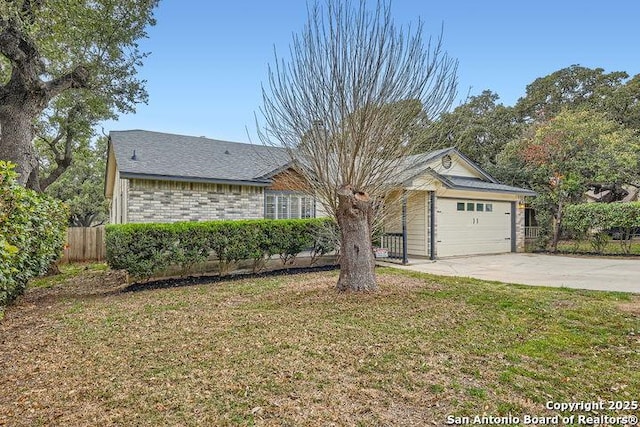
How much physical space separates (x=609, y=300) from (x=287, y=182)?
7.01 meters

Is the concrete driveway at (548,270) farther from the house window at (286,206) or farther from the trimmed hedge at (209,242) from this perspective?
the house window at (286,206)

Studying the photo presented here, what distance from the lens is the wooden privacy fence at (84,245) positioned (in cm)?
1428

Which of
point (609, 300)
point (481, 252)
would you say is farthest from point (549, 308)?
point (481, 252)

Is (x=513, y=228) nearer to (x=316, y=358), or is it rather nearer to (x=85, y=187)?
(x=316, y=358)

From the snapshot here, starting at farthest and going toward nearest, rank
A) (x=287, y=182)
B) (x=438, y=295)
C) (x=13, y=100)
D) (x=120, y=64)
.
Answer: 1. (x=120, y=64)
2. (x=287, y=182)
3. (x=13, y=100)
4. (x=438, y=295)

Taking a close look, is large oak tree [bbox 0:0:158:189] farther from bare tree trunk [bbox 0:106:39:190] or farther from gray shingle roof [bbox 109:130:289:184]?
gray shingle roof [bbox 109:130:289:184]

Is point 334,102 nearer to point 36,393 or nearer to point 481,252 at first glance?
point 36,393

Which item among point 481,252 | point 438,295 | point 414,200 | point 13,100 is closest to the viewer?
point 438,295

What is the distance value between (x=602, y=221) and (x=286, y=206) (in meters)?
12.5

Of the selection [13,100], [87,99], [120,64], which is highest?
[120,64]

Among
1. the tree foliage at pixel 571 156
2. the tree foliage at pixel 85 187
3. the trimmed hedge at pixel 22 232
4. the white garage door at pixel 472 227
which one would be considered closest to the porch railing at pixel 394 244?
the white garage door at pixel 472 227

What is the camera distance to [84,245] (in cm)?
1458

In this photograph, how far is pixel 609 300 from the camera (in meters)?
6.38

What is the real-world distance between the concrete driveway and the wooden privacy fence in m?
12.1
